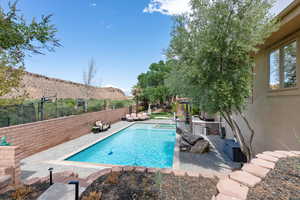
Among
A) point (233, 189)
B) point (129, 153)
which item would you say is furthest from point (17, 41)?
point (129, 153)

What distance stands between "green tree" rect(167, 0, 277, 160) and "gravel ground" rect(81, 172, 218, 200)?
2.13 meters

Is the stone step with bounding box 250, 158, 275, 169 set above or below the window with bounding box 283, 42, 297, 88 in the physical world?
below

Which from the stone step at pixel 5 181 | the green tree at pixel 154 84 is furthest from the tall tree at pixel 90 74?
the stone step at pixel 5 181

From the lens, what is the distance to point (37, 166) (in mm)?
4270

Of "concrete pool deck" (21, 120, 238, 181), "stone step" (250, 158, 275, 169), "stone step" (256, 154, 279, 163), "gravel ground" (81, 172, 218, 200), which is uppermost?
"stone step" (256, 154, 279, 163)

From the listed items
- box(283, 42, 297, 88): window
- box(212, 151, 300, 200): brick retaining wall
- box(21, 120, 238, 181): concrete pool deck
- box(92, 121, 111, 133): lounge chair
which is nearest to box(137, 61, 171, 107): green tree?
box(92, 121, 111, 133): lounge chair

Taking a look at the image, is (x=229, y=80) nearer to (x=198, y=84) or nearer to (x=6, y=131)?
(x=198, y=84)

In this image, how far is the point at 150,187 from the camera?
2.31 meters

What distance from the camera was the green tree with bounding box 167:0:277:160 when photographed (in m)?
3.25

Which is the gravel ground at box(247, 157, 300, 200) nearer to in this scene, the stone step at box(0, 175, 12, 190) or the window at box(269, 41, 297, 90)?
the window at box(269, 41, 297, 90)

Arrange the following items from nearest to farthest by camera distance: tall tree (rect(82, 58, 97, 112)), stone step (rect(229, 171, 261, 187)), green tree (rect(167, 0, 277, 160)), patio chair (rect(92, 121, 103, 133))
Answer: stone step (rect(229, 171, 261, 187)) → green tree (rect(167, 0, 277, 160)) → patio chair (rect(92, 121, 103, 133)) → tall tree (rect(82, 58, 97, 112))

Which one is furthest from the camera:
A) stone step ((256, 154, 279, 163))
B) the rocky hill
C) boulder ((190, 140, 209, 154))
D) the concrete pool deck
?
the rocky hill

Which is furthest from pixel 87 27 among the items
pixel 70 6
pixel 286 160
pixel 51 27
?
pixel 286 160

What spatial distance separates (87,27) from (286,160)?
45.3 ft
